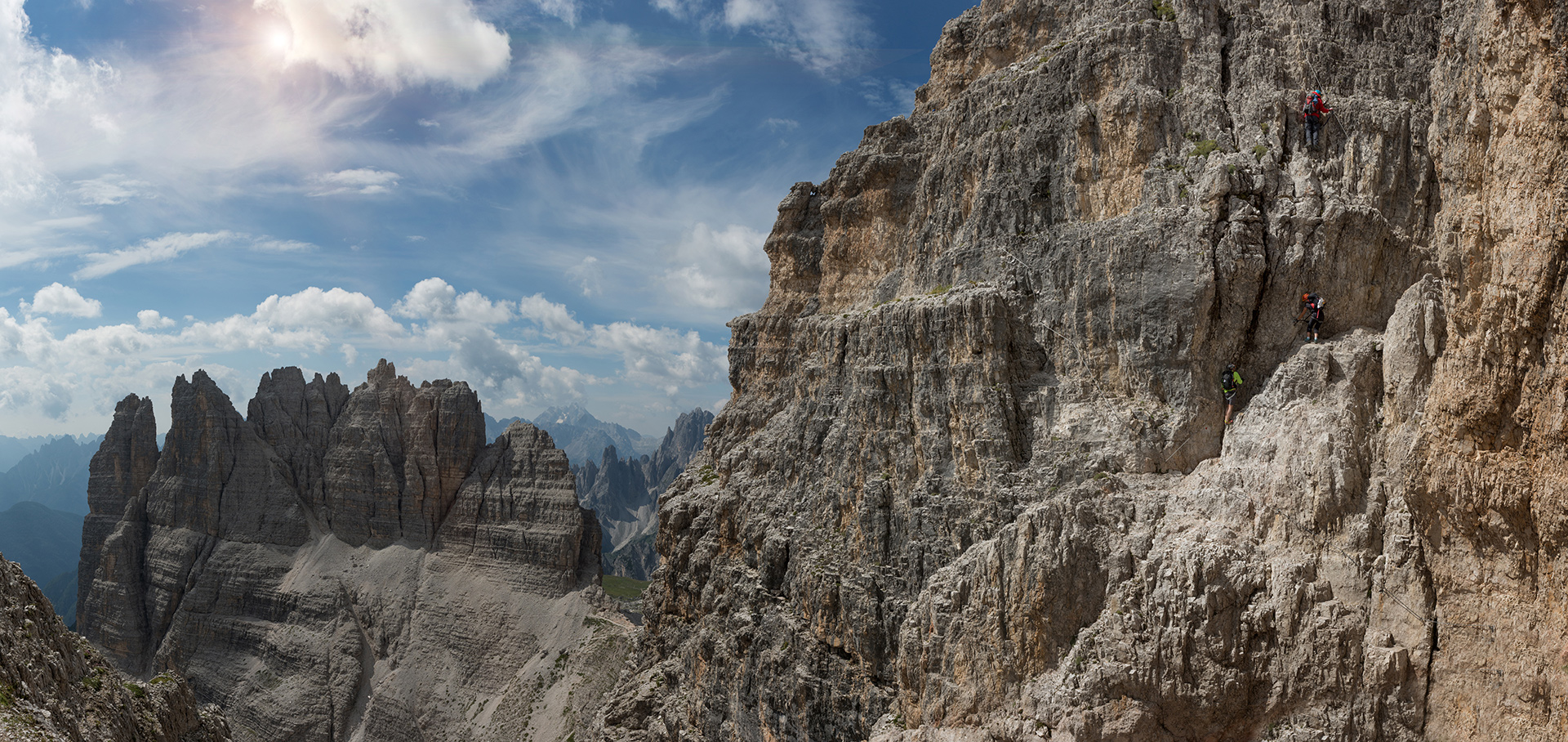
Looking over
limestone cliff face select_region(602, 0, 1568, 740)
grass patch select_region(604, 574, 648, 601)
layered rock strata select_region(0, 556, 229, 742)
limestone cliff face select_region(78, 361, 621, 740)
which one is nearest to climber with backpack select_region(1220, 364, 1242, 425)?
limestone cliff face select_region(602, 0, 1568, 740)

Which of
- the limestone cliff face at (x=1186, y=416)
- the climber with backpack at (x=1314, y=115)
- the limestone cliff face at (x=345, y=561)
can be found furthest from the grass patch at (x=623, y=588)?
the climber with backpack at (x=1314, y=115)

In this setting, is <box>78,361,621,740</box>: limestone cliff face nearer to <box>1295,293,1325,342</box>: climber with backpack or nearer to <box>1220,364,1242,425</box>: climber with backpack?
<box>1220,364,1242,425</box>: climber with backpack

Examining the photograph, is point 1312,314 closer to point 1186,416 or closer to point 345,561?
point 1186,416

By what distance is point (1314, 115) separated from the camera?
93.4 feet

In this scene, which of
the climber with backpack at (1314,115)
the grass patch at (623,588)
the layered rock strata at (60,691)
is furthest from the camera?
the grass patch at (623,588)

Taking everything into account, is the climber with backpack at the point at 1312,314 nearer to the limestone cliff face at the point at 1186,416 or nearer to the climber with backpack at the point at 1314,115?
the limestone cliff face at the point at 1186,416

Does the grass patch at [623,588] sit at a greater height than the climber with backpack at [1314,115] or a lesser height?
lesser

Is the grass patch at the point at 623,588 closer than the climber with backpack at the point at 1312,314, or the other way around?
the climber with backpack at the point at 1312,314

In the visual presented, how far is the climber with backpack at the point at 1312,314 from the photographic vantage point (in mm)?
26625

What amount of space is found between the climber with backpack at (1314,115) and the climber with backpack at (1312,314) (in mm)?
6317

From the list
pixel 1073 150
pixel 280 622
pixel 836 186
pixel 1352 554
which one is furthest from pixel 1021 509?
pixel 280 622

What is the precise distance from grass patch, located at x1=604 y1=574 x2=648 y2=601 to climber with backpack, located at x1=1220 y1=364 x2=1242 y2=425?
403 ft

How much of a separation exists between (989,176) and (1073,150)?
13.7 ft

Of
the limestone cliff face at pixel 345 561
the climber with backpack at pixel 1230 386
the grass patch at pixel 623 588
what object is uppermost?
the climber with backpack at pixel 1230 386
